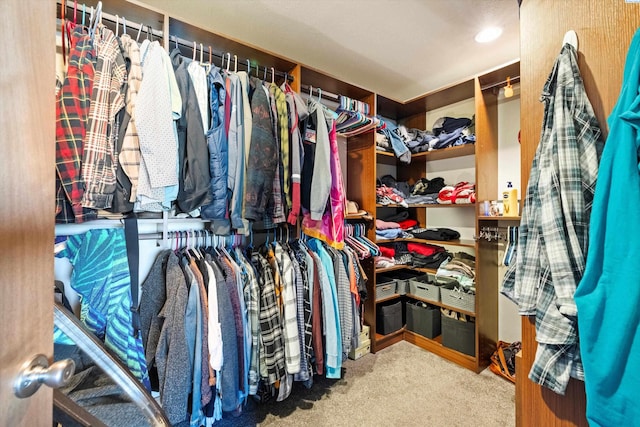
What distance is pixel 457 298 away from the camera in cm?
212

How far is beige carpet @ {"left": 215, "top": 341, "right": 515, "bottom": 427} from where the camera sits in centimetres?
150

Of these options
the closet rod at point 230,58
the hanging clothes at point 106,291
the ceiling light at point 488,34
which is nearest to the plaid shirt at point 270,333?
the hanging clothes at point 106,291

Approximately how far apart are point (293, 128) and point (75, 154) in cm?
100

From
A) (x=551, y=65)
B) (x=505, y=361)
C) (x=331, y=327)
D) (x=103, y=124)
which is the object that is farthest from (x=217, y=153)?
(x=505, y=361)

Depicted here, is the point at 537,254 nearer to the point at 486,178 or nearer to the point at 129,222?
the point at 486,178

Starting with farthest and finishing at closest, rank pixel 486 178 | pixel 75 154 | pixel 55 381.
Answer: pixel 486 178 < pixel 75 154 < pixel 55 381

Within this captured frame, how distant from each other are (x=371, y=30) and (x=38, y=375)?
2.09m

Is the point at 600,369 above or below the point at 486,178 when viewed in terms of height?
below

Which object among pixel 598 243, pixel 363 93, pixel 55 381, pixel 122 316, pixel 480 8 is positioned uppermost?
pixel 480 8

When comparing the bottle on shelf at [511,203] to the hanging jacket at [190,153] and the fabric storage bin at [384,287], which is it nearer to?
the fabric storage bin at [384,287]

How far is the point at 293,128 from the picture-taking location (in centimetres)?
155

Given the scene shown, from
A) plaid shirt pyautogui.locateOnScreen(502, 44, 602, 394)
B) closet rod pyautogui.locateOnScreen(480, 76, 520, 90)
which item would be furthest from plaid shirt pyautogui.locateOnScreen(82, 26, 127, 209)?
closet rod pyautogui.locateOnScreen(480, 76, 520, 90)

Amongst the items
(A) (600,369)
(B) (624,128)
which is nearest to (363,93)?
(B) (624,128)

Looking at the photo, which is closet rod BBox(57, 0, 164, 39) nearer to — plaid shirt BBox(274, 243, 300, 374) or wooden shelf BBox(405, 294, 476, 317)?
plaid shirt BBox(274, 243, 300, 374)
